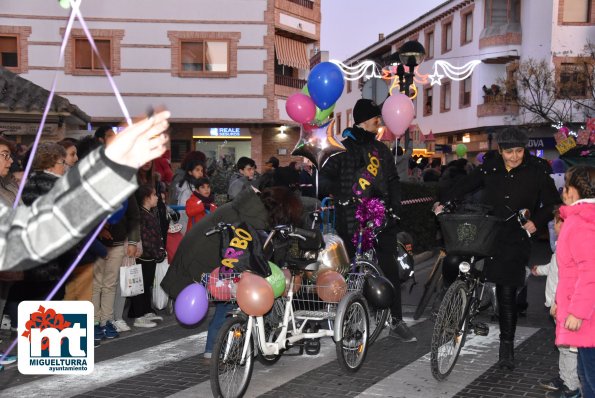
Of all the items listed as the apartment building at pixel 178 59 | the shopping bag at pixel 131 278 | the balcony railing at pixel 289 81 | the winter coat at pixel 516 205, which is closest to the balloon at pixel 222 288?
the winter coat at pixel 516 205

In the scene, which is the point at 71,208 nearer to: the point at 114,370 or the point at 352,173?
the point at 114,370

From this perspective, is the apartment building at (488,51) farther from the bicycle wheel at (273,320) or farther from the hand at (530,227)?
the bicycle wheel at (273,320)

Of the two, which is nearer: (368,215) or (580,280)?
(580,280)

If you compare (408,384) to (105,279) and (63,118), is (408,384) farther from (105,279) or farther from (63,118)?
(63,118)

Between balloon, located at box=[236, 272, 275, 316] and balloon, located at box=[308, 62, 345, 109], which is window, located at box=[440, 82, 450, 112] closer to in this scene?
balloon, located at box=[308, 62, 345, 109]

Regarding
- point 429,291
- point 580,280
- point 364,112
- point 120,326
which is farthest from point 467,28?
point 580,280

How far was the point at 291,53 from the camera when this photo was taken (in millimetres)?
27672

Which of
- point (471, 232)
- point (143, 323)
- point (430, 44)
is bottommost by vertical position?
point (143, 323)

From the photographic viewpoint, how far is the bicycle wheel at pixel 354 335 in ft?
18.9

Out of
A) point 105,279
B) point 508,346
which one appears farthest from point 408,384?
point 105,279

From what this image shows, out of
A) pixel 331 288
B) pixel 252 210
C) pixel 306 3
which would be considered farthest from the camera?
pixel 306 3

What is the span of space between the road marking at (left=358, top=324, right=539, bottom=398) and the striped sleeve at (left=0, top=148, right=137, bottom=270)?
391 centimetres

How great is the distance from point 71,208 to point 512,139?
4.77 m

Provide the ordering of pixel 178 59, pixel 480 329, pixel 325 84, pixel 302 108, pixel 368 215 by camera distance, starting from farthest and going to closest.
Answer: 1. pixel 178 59
2. pixel 302 108
3. pixel 325 84
4. pixel 368 215
5. pixel 480 329
